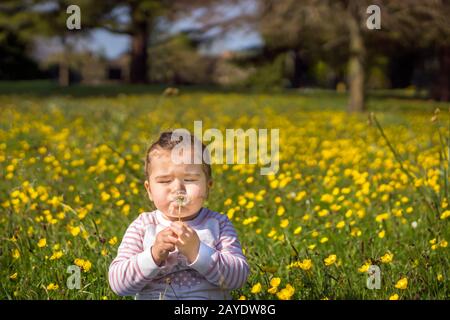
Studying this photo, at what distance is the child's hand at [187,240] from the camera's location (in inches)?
81.5

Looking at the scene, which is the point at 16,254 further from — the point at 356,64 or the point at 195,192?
the point at 356,64

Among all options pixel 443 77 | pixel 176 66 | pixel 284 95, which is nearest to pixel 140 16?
pixel 284 95

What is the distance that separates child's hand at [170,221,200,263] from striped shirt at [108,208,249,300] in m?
0.03

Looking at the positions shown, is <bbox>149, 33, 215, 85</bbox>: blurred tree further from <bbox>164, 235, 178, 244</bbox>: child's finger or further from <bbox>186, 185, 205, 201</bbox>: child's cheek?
<bbox>164, 235, 178, 244</bbox>: child's finger

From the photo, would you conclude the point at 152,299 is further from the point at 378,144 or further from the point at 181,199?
the point at 378,144

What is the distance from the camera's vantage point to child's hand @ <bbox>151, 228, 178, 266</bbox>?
208 cm

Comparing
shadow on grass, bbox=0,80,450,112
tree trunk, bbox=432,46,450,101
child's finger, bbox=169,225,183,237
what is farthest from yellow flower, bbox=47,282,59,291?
tree trunk, bbox=432,46,450,101

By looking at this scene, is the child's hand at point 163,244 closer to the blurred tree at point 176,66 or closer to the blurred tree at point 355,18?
the blurred tree at point 355,18

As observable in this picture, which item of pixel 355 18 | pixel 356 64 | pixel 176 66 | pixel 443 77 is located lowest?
pixel 356 64

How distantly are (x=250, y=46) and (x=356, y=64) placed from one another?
56.0 ft

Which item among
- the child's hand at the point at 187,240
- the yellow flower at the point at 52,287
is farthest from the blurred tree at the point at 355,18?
the child's hand at the point at 187,240

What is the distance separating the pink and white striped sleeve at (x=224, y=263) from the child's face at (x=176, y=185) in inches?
6.0

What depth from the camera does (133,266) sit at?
86.5 inches
